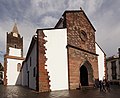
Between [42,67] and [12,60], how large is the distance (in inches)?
1094

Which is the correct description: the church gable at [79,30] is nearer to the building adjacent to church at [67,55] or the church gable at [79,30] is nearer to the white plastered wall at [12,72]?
the building adjacent to church at [67,55]

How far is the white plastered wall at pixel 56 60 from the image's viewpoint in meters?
18.5

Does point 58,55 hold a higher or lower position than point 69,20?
lower

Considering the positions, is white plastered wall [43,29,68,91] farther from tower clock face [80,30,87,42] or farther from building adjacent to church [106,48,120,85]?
building adjacent to church [106,48,120,85]

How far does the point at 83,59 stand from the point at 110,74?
75.5ft

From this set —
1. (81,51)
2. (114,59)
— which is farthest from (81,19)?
(114,59)

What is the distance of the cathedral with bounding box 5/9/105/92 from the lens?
1819cm

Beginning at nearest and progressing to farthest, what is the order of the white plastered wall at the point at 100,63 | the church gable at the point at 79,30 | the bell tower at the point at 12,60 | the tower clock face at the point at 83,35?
the church gable at the point at 79,30
the tower clock face at the point at 83,35
the white plastered wall at the point at 100,63
the bell tower at the point at 12,60

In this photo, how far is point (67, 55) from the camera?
19875mm

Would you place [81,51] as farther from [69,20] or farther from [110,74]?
[110,74]

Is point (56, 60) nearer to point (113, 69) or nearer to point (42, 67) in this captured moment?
point (42, 67)

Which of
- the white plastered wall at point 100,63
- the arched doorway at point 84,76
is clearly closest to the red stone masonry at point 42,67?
the arched doorway at point 84,76

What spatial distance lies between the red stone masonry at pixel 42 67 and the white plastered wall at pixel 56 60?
43cm

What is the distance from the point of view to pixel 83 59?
2203 centimetres
